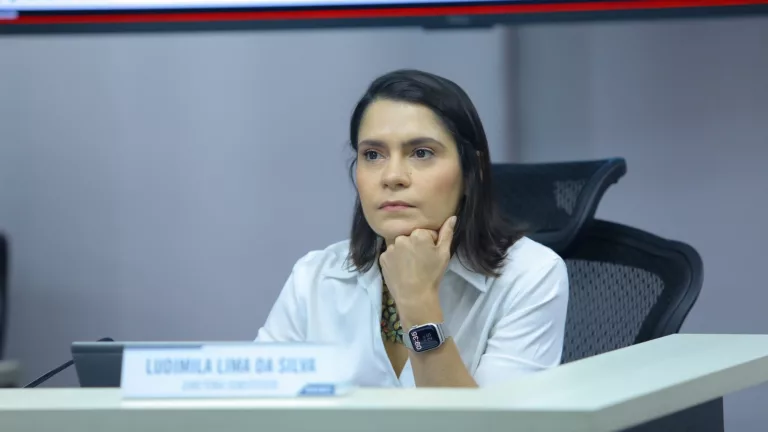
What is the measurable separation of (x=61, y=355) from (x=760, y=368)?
228cm

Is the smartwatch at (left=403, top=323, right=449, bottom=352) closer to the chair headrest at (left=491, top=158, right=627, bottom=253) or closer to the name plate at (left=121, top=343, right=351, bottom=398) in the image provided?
the chair headrest at (left=491, top=158, right=627, bottom=253)

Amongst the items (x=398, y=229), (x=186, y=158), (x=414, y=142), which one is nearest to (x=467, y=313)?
(x=398, y=229)

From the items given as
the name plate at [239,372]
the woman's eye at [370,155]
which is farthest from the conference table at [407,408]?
the woman's eye at [370,155]

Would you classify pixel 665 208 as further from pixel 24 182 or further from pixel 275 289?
pixel 24 182

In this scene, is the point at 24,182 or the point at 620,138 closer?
the point at 620,138

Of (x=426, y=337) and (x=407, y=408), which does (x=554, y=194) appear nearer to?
(x=426, y=337)

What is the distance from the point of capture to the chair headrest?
174 cm

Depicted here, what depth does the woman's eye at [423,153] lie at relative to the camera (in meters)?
1.58

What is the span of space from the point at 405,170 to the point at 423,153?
2.3 inches

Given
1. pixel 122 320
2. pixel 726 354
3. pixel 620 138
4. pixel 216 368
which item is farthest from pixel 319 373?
pixel 122 320

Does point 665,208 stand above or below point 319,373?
below

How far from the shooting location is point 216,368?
786 mm

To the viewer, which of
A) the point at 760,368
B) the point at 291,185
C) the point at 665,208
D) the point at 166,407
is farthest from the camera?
the point at 291,185

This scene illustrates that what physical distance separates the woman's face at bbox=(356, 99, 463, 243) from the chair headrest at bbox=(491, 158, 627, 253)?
224mm
